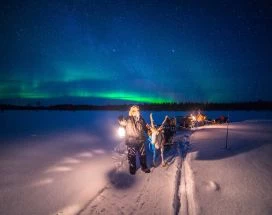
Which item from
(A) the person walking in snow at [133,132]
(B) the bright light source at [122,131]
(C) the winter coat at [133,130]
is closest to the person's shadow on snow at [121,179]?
(A) the person walking in snow at [133,132]

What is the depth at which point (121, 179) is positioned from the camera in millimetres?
5859

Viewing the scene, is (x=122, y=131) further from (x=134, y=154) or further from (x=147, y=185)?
(x=147, y=185)

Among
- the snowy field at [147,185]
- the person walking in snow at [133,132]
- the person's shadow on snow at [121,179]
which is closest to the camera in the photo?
the snowy field at [147,185]

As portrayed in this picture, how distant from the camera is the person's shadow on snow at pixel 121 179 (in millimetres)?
5369

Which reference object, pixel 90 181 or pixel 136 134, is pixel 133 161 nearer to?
pixel 136 134

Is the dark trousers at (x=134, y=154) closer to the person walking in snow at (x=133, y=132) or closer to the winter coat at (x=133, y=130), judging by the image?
the person walking in snow at (x=133, y=132)

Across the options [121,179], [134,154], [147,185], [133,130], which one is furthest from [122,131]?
[147,185]

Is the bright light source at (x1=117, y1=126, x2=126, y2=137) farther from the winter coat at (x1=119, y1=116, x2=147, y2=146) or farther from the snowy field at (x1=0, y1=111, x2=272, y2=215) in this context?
the snowy field at (x1=0, y1=111, x2=272, y2=215)

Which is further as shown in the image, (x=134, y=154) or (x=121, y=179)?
(x=134, y=154)

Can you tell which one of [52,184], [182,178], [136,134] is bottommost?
[52,184]

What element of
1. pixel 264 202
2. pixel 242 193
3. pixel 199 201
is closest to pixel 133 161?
pixel 199 201

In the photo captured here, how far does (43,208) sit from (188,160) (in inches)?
172

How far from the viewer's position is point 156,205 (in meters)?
4.21

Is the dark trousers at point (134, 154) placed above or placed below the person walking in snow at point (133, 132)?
below
